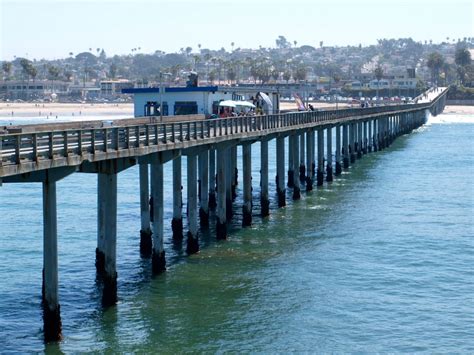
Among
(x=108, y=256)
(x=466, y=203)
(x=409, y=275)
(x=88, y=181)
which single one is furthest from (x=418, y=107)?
(x=108, y=256)

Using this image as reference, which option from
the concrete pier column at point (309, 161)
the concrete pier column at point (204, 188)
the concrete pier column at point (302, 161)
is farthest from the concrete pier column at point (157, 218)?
the concrete pier column at point (302, 161)

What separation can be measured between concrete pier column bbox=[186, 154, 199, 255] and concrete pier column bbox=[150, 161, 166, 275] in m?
3.07

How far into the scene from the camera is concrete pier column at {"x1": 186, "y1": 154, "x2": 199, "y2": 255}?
3628cm

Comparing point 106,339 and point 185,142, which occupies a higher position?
point 185,142

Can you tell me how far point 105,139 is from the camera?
26844mm

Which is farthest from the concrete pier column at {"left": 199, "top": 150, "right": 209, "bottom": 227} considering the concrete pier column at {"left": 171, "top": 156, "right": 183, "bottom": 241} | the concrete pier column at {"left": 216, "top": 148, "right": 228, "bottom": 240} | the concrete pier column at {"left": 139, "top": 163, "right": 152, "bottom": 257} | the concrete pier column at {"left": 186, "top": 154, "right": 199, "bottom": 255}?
the concrete pier column at {"left": 139, "top": 163, "right": 152, "bottom": 257}

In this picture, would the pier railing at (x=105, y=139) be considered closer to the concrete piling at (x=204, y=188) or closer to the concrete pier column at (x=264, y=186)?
the concrete pier column at (x=264, y=186)

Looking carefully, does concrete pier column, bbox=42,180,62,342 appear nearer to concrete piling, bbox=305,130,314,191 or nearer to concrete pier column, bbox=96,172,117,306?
concrete pier column, bbox=96,172,117,306

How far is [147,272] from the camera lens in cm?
3412

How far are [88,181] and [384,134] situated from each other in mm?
39410

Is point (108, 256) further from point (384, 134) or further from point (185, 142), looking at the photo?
point (384, 134)

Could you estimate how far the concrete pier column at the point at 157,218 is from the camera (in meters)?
32.8

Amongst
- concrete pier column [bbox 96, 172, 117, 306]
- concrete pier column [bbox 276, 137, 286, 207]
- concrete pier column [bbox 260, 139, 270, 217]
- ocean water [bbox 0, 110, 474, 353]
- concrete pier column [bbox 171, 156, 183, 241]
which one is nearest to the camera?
ocean water [bbox 0, 110, 474, 353]

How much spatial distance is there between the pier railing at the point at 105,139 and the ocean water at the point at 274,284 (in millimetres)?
4839
